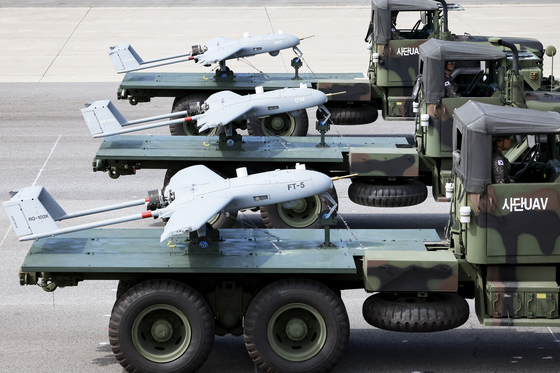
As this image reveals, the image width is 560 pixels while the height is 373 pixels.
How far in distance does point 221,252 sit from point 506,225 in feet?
8.85

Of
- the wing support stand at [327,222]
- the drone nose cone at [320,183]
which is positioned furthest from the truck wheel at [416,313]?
the drone nose cone at [320,183]

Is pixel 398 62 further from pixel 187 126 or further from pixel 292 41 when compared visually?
pixel 187 126

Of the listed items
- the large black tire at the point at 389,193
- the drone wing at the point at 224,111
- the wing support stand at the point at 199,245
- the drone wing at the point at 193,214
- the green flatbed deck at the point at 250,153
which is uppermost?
the drone wing at the point at 193,214

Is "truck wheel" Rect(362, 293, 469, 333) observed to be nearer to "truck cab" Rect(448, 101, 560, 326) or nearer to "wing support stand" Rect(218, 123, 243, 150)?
"truck cab" Rect(448, 101, 560, 326)

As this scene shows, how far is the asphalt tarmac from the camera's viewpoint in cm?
936

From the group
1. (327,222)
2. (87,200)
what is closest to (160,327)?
(327,222)

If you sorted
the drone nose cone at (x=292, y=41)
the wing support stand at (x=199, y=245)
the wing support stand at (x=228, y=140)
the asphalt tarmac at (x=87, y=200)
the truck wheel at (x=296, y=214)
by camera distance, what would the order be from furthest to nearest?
1. the drone nose cone at (x=292, y=41)
2. the wing support stand at (x=228, y=140)
3. the truck wheel at (x=296, y=214)
4. the asphalt tarmac at (x=87, y=200)
5. the wing support stand at (x=199, y=245)

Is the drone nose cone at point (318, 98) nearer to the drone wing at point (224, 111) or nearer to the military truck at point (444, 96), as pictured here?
the drone wing at point (224, 111)

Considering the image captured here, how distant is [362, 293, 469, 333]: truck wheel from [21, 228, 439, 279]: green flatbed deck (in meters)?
0.51

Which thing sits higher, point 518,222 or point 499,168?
point 499,168

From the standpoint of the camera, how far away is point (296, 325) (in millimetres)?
8734

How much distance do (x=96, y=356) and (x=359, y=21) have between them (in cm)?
2345

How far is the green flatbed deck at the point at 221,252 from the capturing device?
871 cm

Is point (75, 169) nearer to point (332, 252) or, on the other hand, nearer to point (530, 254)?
point (332, 252)
